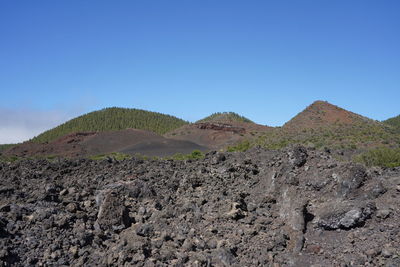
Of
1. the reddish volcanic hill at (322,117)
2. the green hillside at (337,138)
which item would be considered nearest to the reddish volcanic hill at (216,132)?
the reddish volcanic hill at (322,117)

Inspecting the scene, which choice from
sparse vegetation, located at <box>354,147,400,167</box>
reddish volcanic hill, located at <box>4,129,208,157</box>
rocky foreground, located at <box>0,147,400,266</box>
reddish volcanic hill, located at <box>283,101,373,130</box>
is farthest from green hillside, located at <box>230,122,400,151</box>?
rocky foreground, located at <box>0,147,400,266</box>

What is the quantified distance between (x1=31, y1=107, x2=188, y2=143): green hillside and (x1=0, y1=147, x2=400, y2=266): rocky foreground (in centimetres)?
5068

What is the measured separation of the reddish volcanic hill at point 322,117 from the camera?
36.7 metres

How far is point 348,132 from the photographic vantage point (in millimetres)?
30641

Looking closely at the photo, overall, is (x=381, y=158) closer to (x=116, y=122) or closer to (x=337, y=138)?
(x=337, y=138)

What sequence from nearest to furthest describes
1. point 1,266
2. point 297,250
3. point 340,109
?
point 1,266 → point 297,250 → point 340,109

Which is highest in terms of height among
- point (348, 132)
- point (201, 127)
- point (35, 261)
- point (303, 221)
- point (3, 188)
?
point (201, 127)

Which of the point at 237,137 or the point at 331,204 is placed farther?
the point at 237,137

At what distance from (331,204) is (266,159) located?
3477 millimetres

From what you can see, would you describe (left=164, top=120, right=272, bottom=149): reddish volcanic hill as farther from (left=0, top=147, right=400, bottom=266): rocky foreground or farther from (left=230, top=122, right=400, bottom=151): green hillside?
(left=0, top=147, right=400, bottom=266): rocky foreground

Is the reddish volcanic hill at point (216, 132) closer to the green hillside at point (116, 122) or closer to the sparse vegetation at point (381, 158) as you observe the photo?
the green hillside at point (116, 122)

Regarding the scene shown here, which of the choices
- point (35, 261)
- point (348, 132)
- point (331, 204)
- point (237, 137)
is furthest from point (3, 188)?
point (237, 137)

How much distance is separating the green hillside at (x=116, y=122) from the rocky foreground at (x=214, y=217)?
50.7 m

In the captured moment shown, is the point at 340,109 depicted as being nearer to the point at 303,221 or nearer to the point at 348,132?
the point at 348,132
